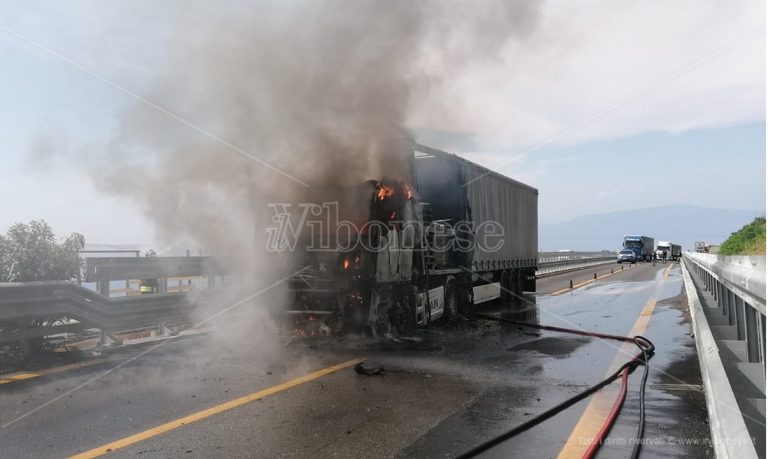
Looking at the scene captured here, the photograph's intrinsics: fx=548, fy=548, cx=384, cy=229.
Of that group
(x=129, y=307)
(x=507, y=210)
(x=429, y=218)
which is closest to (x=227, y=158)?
(x=129, y=307)

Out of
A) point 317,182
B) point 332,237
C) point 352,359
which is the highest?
point 317,182

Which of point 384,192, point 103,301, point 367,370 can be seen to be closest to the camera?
point 367,370

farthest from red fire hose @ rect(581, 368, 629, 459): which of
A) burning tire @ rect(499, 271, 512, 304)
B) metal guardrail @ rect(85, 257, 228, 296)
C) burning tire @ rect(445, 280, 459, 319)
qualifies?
burning tire @ rect(499, 271, 512, 304)

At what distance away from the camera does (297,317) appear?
877cm

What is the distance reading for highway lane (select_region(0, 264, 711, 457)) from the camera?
420 cm

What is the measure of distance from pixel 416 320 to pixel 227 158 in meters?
4.31

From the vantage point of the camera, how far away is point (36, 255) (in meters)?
8.22

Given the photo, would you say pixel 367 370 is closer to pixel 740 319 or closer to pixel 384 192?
pixel 384 192

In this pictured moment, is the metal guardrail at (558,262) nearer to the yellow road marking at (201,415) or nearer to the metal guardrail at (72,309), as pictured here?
the metal guardrail at (72,309)

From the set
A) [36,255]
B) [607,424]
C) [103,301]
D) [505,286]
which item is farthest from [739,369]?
[505,286]

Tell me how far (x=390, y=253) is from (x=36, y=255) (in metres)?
5.35

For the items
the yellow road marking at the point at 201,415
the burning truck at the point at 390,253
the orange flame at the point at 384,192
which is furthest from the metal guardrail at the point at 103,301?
the yellow road marking at the point at 201,415

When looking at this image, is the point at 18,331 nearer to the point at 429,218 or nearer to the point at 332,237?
the point at 332,237

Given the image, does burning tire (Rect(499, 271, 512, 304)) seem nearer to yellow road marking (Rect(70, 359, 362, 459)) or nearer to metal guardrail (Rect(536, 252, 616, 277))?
yellow road marking (Rect(70, 359, 362, 459))
